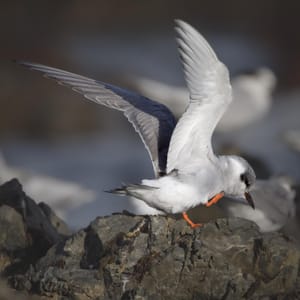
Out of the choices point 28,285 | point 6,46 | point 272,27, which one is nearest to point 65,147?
point 6,46

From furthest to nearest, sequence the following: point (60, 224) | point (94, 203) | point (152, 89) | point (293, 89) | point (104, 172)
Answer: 1. point (293, 89)
2. point (152, 89)
3. point (104, 172)
4. point (94, 203)
5. point (60, 224)

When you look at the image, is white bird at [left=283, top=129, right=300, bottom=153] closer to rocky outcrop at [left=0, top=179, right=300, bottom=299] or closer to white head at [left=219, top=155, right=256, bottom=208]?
white head at [left=219, top=155, right=256, bottom=208]

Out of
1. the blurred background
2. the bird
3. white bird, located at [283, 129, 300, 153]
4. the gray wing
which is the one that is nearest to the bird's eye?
the bird

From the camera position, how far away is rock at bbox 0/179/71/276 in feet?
23.0

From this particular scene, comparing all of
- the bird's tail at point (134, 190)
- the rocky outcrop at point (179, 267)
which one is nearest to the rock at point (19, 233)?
the rocky outcrop at point (179, 267)

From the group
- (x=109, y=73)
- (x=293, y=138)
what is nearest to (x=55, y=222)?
(x=293, y=138)

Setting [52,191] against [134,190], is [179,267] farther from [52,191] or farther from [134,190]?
[52,191]

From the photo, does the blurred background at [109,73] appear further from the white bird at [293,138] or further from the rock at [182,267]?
the rock at [182,267]

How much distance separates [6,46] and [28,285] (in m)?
8.86

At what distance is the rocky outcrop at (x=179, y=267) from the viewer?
21.0ft

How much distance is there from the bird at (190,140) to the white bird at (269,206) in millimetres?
1610

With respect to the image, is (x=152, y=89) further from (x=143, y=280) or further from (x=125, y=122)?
(x=143, y=280)

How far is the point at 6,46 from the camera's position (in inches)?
598

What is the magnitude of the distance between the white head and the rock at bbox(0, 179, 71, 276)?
1.11 meters
